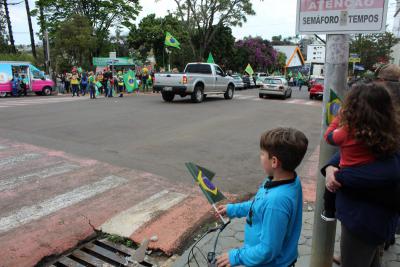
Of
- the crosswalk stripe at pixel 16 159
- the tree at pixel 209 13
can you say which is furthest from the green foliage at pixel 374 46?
the crosswalk stripe at pixel 16 159

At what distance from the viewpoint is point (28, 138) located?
29.3 ft

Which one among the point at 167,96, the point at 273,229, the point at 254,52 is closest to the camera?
the point at 273,229

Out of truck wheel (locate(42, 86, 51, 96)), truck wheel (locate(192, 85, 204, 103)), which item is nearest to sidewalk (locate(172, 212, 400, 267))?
truck wheel (locate(192, 85, 204, 103))

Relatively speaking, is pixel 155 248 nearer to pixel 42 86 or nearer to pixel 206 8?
pixel 42 86

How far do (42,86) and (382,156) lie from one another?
2534cm

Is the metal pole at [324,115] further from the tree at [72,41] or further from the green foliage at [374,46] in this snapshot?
the green foliage at [374,46]

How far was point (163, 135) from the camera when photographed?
955 cm

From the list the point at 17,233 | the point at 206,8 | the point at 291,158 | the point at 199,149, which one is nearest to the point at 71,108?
the point at 199,149

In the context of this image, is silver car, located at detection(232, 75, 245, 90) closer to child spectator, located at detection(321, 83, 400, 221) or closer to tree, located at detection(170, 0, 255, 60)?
tree, located at detection(170, 0, 255, 60)

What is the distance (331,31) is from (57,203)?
399 centimetres

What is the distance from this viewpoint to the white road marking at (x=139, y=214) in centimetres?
422

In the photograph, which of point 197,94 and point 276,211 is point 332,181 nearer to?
point 276,211

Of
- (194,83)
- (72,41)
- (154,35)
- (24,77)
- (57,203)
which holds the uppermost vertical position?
(154,35)

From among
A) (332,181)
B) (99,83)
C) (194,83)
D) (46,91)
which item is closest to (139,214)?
(332,181)
